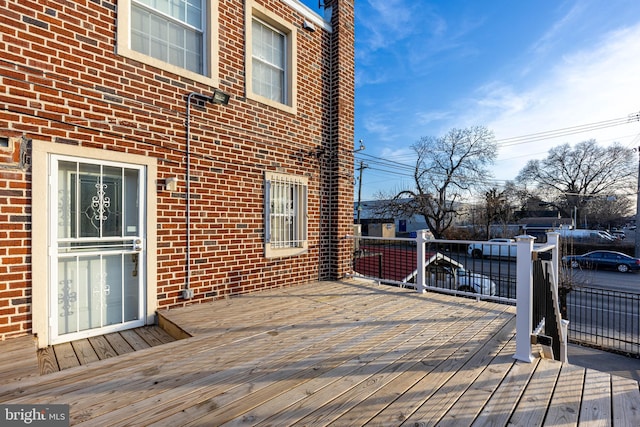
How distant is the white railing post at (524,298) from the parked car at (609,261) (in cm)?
1899

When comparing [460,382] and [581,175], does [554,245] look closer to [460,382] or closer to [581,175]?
[460,382]

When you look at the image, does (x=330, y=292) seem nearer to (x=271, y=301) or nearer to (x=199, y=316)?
(x=271, y=301)

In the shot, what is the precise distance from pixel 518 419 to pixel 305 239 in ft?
12.5

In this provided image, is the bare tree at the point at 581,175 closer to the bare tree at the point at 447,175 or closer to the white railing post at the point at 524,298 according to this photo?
the bare tree at the point at 447,175

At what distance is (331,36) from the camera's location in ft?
18.4

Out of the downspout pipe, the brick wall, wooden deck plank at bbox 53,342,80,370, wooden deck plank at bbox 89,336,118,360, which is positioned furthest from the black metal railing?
wooden deck plank at bbox 53,342,80,370

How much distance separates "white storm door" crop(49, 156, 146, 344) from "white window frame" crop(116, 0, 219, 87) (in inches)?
48.2

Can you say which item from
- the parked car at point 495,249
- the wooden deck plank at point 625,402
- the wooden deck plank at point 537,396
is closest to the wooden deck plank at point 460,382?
the wooden deck plank at point 537,396

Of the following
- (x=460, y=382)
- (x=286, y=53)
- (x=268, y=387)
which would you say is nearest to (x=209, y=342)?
(x=268, y=387)

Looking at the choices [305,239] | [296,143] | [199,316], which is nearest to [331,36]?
[296,143]

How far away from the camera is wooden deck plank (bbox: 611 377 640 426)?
5.57ft

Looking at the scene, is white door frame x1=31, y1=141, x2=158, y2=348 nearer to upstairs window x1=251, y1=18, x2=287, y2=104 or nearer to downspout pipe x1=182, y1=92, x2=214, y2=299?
downspout pipe x1=182, y1=92, x2=214, y2=299

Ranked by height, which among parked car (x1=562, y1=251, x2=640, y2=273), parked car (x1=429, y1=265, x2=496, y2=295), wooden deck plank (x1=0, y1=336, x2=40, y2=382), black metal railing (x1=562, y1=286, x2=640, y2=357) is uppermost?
wooden deck plank (x1=0, y1=336, x2=40, y2=382)

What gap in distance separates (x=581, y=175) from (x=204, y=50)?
45.1 meters
